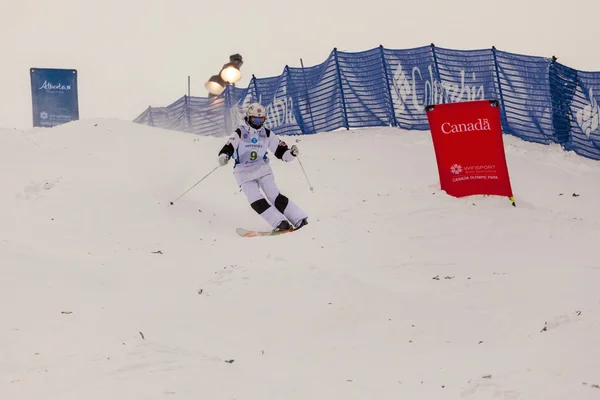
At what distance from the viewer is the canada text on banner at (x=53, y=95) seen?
25266 mm

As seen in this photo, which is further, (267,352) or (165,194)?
(165,194)

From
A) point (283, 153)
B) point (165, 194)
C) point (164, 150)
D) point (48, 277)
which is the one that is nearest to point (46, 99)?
point (164, 150)

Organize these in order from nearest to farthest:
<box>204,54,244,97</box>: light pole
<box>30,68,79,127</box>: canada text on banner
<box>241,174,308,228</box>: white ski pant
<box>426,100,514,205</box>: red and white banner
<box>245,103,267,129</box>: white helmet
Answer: <box>426,100,514,205</box>: red and white banner, <box>241,174,308,228</box>: white ski pant, <box>245,103,267,129</box>: white helmet, <box>204,54,244,97</box>: light pole, <box>30,68,79,127</box>: canada text on banner

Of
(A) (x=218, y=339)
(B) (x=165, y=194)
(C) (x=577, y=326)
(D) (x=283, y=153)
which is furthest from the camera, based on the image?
(B) (x=165, y=194)

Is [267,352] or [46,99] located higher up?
[46,99]

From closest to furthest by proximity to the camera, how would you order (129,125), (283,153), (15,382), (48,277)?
(15,382), (48,277), (283,153), (129,125)

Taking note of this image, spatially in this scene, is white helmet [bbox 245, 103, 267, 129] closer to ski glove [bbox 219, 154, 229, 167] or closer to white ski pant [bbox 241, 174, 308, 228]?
ski glove [bbox 219, 154, 229, 167]

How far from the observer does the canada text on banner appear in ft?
82.9

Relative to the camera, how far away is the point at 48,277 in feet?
23.8

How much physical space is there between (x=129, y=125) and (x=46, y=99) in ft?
34.8

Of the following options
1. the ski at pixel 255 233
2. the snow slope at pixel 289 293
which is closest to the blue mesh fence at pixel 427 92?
the snow slope at pixel 289 293

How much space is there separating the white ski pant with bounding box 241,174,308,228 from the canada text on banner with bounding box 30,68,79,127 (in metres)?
15.8

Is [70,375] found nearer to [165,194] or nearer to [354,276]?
[354,276]

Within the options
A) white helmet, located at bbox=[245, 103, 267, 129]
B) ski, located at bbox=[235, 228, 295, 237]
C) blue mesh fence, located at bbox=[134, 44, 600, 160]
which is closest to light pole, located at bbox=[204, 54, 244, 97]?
blue mesh fence, located at bbox=[134, 44, 600, 160]
